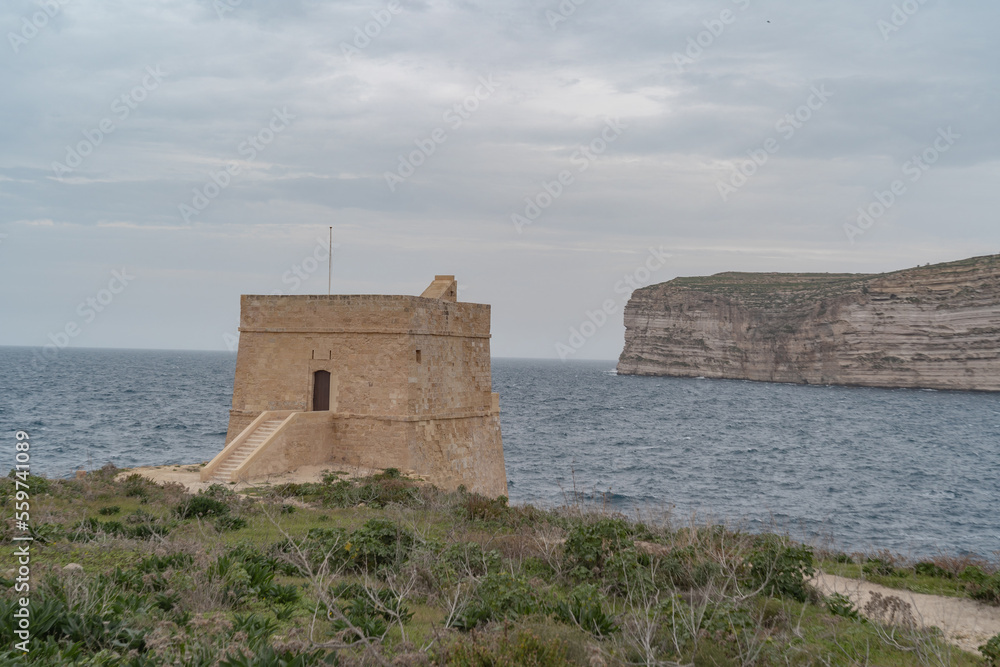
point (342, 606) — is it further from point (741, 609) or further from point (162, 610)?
point (741, 609)

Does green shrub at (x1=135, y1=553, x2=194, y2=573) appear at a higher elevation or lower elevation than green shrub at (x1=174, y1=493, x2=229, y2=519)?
higher

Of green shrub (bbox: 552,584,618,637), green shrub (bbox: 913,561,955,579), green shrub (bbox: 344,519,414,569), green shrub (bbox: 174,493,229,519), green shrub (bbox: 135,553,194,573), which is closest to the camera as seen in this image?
green shrub (bbox: 552,584,618,637)

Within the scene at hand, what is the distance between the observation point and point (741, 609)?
705 centimetres

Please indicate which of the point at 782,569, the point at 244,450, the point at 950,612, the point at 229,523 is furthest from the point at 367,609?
the point at 244,450

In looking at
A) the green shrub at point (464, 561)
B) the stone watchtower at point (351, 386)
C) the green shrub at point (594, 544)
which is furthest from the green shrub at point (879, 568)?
the stone watchtower at point (351, 386)

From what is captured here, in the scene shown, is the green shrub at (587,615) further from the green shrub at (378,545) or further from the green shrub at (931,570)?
the green shrub at (931,570)

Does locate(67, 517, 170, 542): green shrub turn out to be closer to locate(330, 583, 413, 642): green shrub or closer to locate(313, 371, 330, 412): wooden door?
locate(330, 583, 413, 642): green shrub

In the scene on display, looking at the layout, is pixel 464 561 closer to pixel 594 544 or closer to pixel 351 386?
pixel 594 544

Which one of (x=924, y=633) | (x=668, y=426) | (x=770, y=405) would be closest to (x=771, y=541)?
(x=924, y=633)

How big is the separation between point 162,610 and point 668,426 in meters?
49.9

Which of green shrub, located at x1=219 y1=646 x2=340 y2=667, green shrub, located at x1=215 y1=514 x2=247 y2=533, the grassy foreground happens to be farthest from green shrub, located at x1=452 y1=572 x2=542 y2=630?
green shrub, located at x1=215 y1=514 x2=247 y2=533

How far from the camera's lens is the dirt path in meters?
8.05

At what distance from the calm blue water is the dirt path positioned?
2720 millimetres

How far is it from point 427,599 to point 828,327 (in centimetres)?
8634
